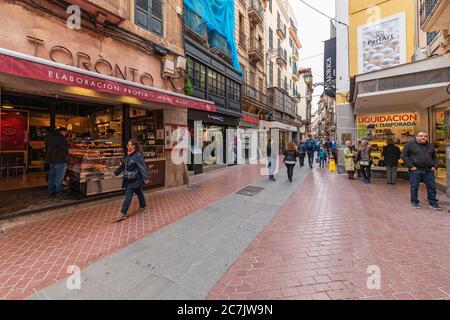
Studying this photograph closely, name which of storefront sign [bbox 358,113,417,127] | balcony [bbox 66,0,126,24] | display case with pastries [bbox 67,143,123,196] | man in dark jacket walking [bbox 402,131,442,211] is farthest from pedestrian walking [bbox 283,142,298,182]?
balcony [bbox 66,0,126,24]

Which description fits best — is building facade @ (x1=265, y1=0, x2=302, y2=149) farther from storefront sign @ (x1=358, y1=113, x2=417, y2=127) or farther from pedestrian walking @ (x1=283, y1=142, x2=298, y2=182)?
pedestrian walking @ (x1=283, y1=142, x2=298, y2=182)

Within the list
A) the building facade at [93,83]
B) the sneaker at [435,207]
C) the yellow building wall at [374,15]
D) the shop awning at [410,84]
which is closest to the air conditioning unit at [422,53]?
the yellow building wall at [374,15]

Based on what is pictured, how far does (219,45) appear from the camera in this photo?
13109 mm

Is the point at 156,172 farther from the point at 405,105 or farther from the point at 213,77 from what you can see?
the point at 405,105

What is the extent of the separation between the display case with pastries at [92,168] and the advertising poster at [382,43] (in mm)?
11963

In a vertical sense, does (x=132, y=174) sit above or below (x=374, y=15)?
below

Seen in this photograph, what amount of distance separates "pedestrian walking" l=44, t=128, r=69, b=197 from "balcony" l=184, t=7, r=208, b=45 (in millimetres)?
7490

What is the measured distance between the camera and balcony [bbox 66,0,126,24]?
559cm

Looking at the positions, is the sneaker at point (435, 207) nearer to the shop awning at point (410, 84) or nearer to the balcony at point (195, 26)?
the shop awning at point (410, 84)

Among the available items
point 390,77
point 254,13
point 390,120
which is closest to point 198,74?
point 390,77

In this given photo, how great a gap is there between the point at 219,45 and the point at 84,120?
864cm

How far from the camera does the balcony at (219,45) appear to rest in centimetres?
1240

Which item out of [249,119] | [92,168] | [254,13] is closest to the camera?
[92,168]

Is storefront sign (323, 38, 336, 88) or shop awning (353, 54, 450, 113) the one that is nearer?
shop awning (353, 54, 450, 113)
